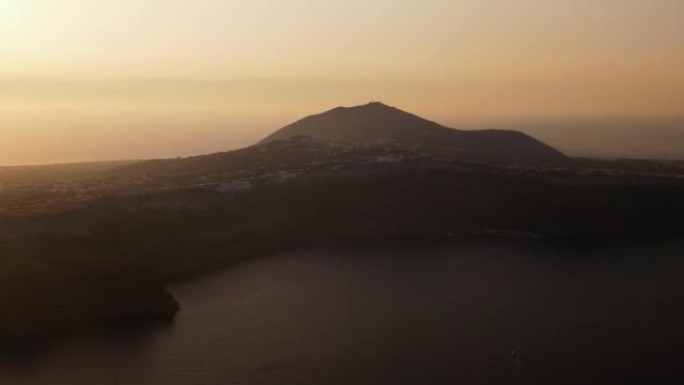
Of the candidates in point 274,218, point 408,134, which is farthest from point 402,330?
point 408,134

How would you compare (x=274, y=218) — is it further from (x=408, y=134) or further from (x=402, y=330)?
(x=408, y=134)

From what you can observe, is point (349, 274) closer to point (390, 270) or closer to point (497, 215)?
point (390, 270)

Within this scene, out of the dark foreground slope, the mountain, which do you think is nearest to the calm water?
the dark foreground slope

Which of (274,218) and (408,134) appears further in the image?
(408,134)

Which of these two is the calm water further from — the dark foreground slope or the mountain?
the mountain

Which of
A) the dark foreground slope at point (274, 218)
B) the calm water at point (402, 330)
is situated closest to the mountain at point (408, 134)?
the dark foreground slope at point (274, 218)

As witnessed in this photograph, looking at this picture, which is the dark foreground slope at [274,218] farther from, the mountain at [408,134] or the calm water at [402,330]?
the mountain at [408,134]

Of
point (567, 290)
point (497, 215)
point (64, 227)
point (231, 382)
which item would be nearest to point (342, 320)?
point (231, 382)
